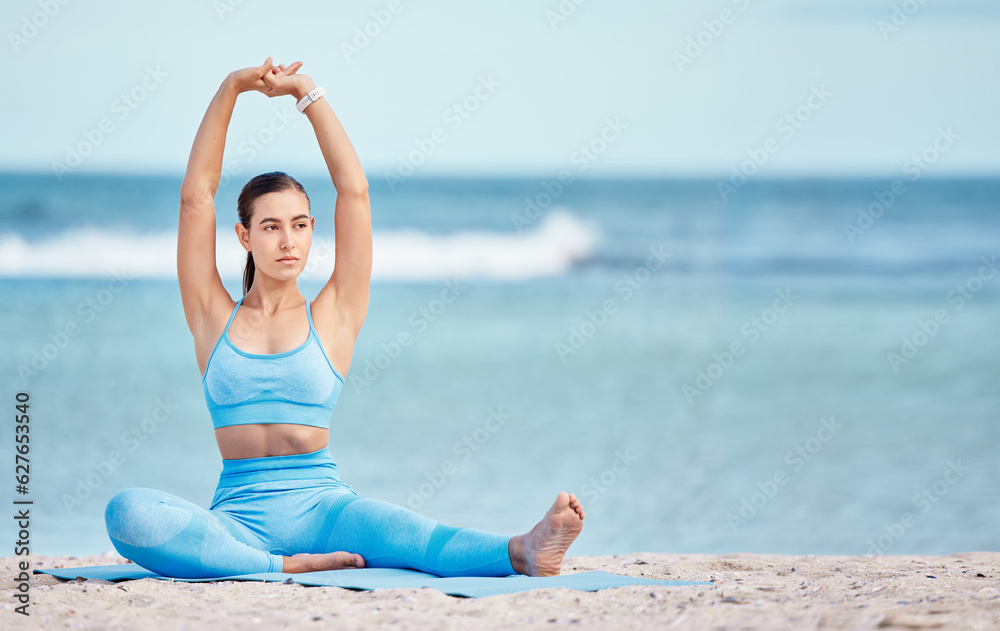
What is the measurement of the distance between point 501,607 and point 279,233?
1.39 m

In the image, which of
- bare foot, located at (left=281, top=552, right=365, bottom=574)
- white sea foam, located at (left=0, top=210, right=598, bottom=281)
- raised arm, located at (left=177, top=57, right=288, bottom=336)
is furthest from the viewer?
white sea foam, located at (left=0, top=210, right=598, bottom=281)

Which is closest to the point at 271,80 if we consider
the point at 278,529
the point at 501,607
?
the point at 278,529

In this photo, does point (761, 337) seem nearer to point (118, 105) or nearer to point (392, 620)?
point (118, 105)

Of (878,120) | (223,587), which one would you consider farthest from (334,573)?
(878,120)

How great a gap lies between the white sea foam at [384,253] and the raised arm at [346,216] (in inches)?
411

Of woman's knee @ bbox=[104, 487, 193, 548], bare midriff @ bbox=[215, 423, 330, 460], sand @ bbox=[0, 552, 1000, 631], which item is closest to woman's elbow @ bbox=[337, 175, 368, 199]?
bare midriff @ bbox=[215, 423, 330, 460]

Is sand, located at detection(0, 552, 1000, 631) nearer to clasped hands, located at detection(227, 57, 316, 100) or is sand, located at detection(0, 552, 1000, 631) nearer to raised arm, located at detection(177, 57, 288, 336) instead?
raised arm, located at detection(177, 57, 288, 336)

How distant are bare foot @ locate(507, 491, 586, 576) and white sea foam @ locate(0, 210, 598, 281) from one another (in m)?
11.1

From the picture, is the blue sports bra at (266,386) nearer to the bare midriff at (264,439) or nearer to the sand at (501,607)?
the bare midriff at (264,439)

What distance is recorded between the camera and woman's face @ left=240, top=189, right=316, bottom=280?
3002mm

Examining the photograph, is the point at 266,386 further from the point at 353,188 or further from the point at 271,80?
the point at 271,80

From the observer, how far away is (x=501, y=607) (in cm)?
226

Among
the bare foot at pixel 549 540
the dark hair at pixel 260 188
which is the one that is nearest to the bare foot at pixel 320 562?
the bare foot at pixel 549 540

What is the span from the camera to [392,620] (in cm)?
215
